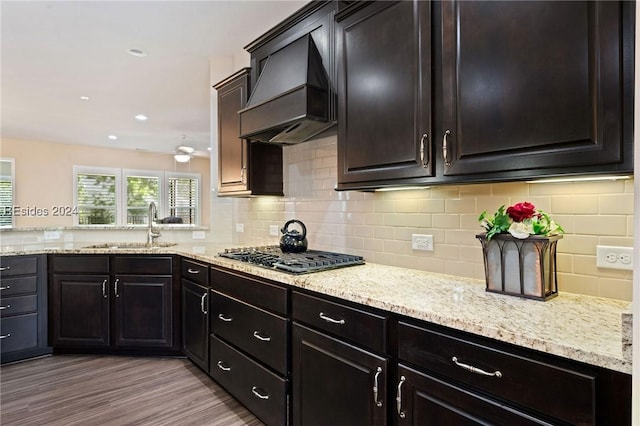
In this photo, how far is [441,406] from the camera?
3.91ft

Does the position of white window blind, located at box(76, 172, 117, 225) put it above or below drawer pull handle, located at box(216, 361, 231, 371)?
above

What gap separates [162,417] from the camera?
227cm

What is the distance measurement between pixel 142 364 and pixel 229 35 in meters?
3.01

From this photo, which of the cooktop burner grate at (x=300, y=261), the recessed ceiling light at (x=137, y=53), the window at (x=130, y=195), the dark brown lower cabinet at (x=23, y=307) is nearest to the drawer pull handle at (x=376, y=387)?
the cooktop burner grate at (x=300, y=261)

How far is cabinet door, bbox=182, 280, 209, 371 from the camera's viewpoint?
2697 mm

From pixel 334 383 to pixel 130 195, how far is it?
830 centimetres

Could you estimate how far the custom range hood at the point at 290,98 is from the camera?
2113 millimetres

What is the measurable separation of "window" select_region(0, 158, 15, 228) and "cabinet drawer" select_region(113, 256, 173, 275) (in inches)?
227

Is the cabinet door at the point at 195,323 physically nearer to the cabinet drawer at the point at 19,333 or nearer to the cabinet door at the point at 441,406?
the cabinet drawer at the point at 19,333

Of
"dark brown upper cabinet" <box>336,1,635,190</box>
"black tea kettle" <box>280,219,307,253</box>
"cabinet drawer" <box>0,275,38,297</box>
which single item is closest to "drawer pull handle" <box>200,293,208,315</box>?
"black tea kettle" <box>280,219,307,253</box>

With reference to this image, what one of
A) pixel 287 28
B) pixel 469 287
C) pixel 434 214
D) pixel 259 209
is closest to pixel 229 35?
pixel 287 28

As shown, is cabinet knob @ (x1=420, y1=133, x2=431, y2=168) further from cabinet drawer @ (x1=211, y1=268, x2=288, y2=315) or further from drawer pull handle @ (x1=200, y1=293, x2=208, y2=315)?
drawer pull handle @ (x1=200, y1=293, x2=208, y2=315)

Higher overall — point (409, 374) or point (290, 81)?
point (290, 81)

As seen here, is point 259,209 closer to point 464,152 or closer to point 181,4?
point 181,4
